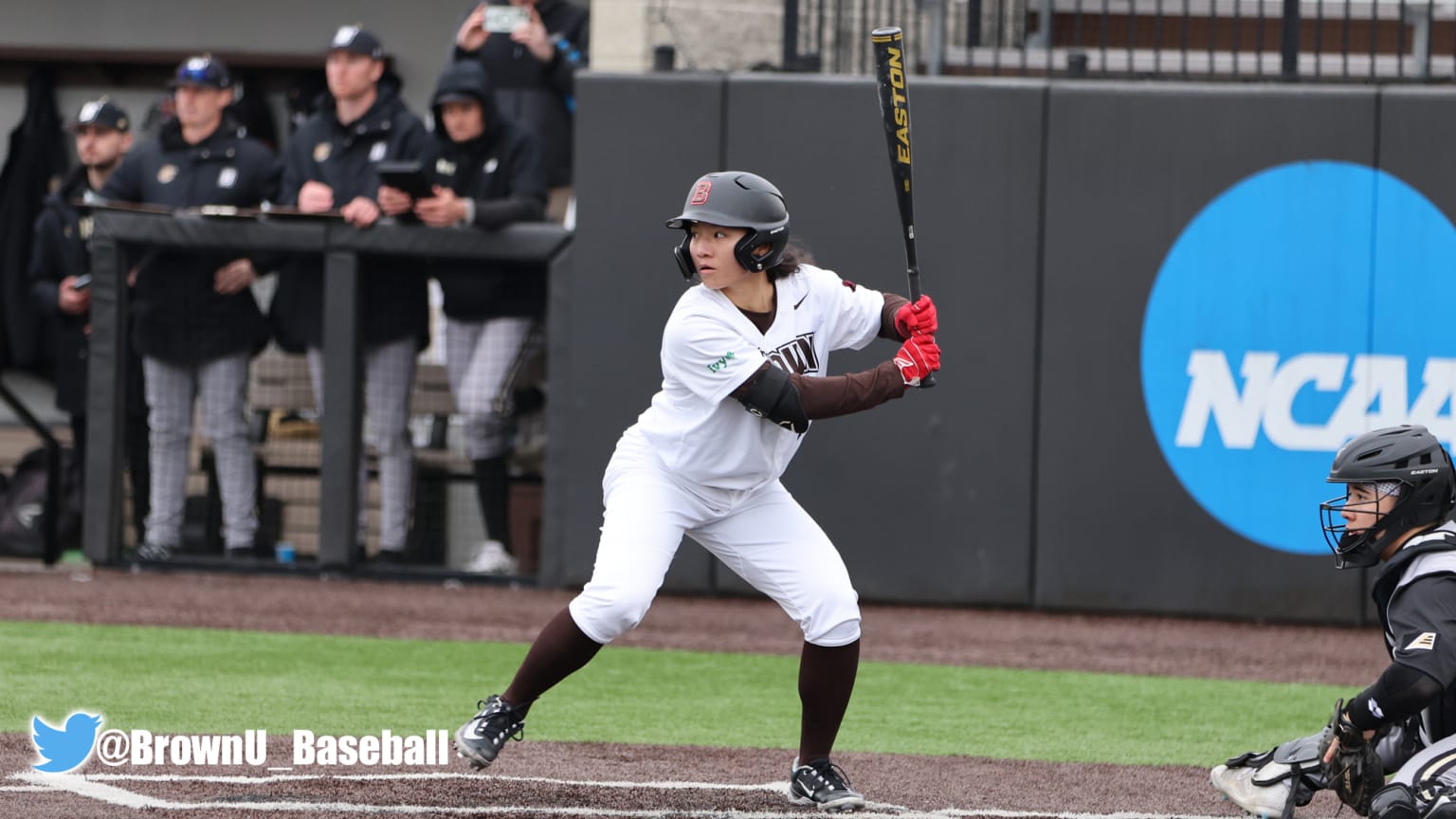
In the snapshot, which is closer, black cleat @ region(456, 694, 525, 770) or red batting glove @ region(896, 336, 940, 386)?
black cleat @ region(456, 694, 525, 770)

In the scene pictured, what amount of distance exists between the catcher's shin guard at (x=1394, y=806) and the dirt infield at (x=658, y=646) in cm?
73

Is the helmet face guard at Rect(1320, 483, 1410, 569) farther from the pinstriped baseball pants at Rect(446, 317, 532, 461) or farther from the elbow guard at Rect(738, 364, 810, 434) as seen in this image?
the pinstriped baseball pants at Rect(446, 317, 532, 461)

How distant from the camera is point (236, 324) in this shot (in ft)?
31.1

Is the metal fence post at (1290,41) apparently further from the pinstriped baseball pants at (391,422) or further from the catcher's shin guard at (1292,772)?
the catcher's shin guard at (1292,772)

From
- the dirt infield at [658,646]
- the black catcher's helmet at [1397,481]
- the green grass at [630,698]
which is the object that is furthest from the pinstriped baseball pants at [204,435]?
the black catcher's helmet at [1397,481]

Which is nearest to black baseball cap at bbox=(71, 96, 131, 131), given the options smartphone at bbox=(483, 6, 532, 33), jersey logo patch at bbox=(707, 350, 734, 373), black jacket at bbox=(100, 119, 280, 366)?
black jacket at bbox=(100, 119, 280, 366)

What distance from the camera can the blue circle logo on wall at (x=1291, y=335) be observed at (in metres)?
8.88

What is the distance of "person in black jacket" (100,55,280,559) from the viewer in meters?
9.44

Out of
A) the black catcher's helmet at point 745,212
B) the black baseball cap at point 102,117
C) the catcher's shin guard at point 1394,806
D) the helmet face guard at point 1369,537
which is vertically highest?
the black baseball cap at point 102,117

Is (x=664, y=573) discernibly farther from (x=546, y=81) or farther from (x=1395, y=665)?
(x=546, y=81)

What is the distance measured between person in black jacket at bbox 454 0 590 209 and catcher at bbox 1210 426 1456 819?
6.09 metres

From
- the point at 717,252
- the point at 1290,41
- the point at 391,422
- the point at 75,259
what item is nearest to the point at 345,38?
the point at 391,422

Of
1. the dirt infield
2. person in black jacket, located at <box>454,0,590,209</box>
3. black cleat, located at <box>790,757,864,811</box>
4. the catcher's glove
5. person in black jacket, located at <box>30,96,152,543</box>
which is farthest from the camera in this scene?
person in black jacket, located at <box>30,96,152,543</box>

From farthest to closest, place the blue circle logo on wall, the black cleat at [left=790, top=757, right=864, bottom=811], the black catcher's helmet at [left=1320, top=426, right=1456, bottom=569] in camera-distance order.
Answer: the blue circle logo on wall → the black cleat at [left=790, top=757, right=864, bottom=811] → the black catcher's helmet at [left=1320, top=426, right=1456, bottom=569]
